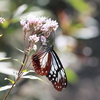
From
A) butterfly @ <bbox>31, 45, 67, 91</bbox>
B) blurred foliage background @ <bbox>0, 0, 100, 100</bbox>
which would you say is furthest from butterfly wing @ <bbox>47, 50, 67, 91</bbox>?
blurred foliage background @ <bbox>0, 0, 100, 100</bbox>

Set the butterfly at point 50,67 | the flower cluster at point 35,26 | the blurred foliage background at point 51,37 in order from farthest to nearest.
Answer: the blurred foliage background at point 51,37 < the butterfly at point 50,67 < the flower cluster at point 35,26

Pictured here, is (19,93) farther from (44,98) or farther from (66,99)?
(66,99)

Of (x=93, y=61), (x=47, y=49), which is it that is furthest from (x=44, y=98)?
(x=93, y=61)

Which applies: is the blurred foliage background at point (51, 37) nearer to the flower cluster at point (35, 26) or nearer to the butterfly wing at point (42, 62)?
the butterfly wing at point (42, 62)

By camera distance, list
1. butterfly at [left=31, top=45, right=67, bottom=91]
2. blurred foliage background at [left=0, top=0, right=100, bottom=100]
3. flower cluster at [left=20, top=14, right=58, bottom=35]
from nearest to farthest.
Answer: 1. flower cluster at [left=20, top=14, right=58, bottom=35]
2. butterfly at [left=31, top=45, right=67, bottom=91]
3. blurred foliage background at [left=0, top=0, right=100, bottom=100]

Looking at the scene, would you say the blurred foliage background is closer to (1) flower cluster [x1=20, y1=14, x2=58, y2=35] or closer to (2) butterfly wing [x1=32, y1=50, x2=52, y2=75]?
(2) butterfly wing [x1=32, y1=50, x2=52, y2=75]

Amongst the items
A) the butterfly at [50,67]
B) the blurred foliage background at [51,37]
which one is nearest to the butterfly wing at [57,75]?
the butterfly at [50,67]

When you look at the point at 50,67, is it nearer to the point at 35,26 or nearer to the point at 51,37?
the point at 35,26
